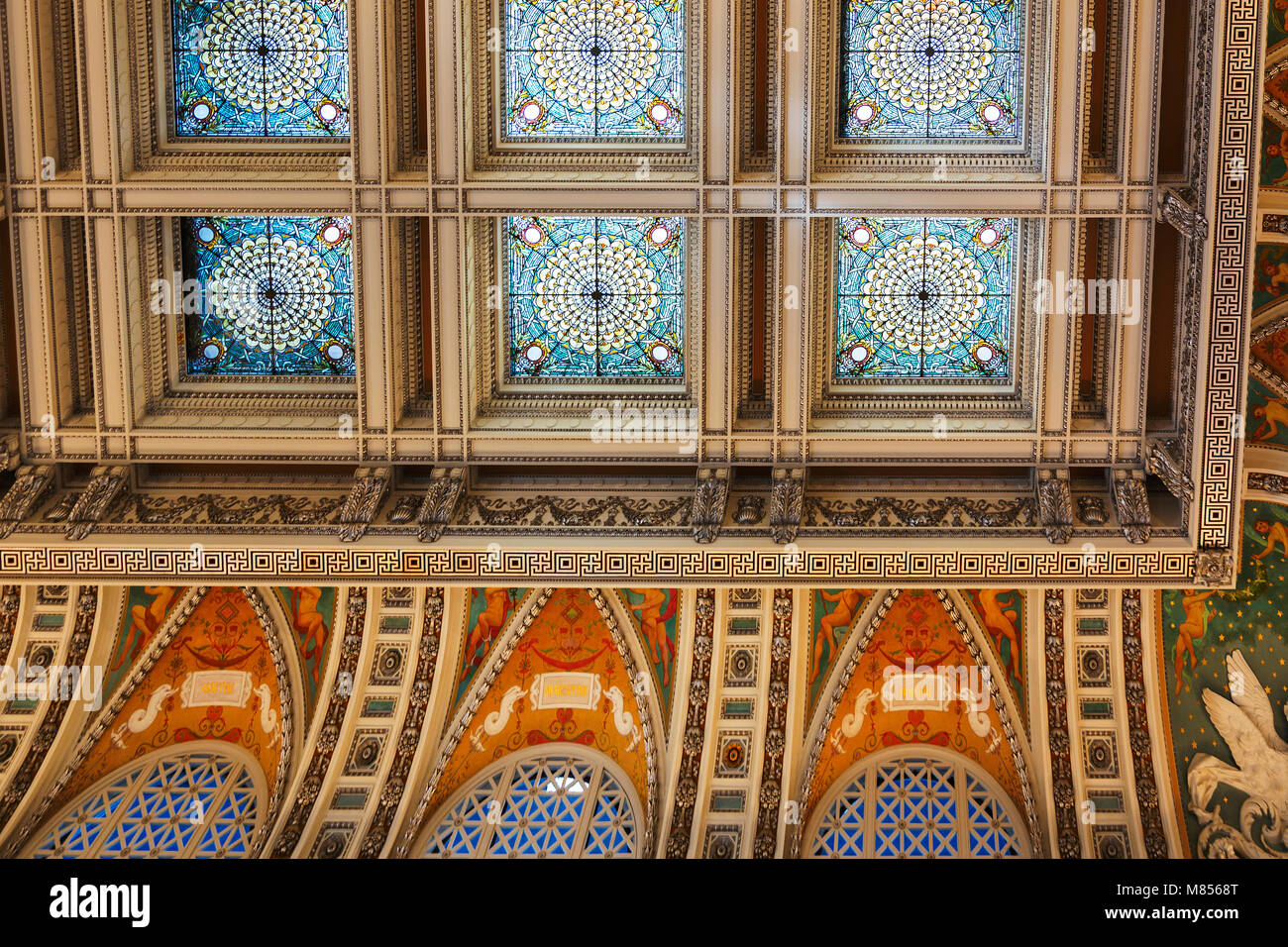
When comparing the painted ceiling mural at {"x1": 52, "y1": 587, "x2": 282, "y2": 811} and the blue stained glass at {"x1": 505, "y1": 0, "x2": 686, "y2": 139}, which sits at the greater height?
the blue stained glass at {"x1": 505, "y1": 0, "x2": 686, "y2": 139}

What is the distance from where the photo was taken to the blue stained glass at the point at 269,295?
9.22 metres

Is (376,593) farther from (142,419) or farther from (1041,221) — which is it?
(1041,221)

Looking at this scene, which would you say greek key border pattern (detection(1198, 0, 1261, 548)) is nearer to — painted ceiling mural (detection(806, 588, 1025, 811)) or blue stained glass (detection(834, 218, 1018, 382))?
blue stained glass (detection(834, 218, 1018, 382))

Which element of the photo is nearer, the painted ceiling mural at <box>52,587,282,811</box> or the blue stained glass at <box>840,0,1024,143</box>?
the painted ceiling mural at <box>52,587,282,811</box>

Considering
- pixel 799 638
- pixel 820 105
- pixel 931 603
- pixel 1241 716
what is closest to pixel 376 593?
Result: pixel 799 638

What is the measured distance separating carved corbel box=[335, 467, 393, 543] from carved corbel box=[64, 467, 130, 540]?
1.82 metres

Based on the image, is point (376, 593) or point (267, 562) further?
point (376, 593)

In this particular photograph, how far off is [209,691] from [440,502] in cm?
246

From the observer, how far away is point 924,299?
30.1 feet

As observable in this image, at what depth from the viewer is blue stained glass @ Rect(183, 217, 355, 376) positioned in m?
9.22

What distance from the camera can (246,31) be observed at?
9023mm

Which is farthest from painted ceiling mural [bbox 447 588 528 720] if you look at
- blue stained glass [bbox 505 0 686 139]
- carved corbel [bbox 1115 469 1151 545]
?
carved corbel [bbox 1115 469 1151 545]

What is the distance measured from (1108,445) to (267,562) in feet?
21.4

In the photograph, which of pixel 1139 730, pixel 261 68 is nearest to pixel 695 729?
pixel 1139 730
